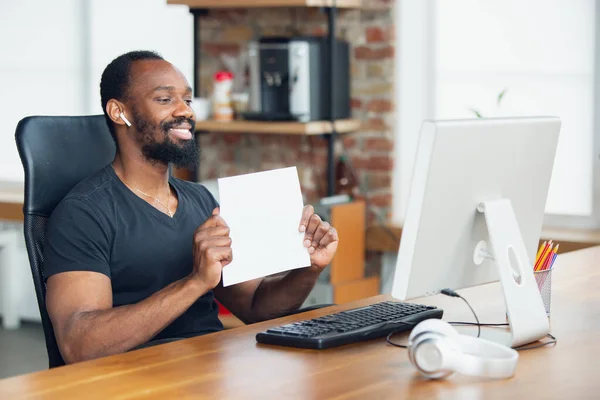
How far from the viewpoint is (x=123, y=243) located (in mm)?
2166

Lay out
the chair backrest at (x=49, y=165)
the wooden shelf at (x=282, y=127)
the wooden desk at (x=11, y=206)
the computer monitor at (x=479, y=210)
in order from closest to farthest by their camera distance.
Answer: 1. the computer monitor at (x=479, y=210)
2. the chair backrest at (x=49, y=165)
3. the wooden shelf at (x=282, y=127)
4. the wooden desk at (x=11, y=206)

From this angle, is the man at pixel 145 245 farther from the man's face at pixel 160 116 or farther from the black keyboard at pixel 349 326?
the black keyboard at pixel 349 326

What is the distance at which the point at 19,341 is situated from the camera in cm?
453

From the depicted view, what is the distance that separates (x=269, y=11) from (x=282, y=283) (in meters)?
2.13

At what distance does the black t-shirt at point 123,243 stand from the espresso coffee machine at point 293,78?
1.66 m

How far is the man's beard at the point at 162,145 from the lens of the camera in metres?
2.28

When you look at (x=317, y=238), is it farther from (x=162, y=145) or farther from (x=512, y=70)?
(x=512, y=70)

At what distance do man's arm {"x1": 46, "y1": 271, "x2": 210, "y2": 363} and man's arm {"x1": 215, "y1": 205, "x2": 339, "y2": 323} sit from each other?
0.94 feet

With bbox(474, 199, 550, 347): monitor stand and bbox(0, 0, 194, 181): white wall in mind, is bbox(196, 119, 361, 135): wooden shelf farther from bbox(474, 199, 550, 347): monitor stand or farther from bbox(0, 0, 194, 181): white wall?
bbox(474, 199, 550, 347): monitor stand

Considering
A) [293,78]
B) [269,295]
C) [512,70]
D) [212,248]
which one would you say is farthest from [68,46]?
[212,248]

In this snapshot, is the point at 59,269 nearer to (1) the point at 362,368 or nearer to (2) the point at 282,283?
(2) the point at 282,283

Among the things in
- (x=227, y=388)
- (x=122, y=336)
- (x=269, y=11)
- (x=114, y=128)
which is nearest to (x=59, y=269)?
(x=122, y=336)

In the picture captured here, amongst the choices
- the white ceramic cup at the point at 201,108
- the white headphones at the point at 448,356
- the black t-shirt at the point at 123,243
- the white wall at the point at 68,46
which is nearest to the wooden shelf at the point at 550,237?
the white ceramic cup at the point at 201,108

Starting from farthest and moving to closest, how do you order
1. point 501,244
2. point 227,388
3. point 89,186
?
1. point 89,186
2. point 501,244
3. point 227,388
